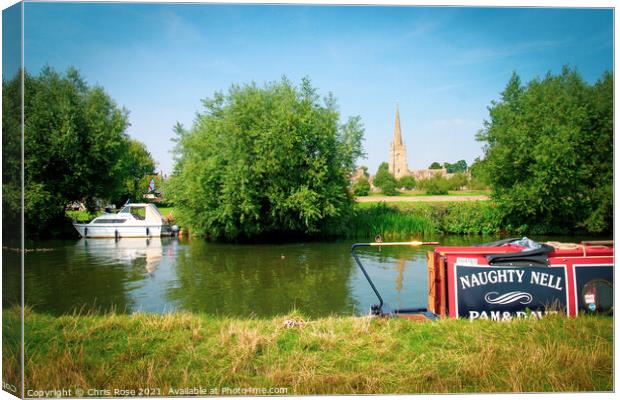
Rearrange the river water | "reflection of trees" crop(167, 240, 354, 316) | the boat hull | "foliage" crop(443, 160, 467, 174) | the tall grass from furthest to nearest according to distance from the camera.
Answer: the boat hull, the tall grass, "reflection of trees" crop(167, 240, 354, 316), the river water, "foliage" crop(443, 160, 467, 174)

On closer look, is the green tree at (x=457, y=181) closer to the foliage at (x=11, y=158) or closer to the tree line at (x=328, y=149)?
the tree line at (x=328, y=149)

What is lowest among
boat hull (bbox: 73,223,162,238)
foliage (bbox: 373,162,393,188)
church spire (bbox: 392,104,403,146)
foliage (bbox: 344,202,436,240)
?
boat hull (bbox: 73,223,162,238)

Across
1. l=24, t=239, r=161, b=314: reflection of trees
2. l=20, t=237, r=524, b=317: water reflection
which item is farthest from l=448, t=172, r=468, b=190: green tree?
l=24, t=239, r=161, b=314: reflection of trees

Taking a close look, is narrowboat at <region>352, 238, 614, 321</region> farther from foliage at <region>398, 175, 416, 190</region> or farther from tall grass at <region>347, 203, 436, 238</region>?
tall grass at <region>347, 203, 436, 238</region>

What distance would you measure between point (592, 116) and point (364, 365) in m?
3.19

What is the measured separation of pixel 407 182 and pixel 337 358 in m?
4.38

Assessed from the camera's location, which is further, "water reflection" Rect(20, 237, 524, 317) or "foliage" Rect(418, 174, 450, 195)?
"foliage" Rect(418, 174, 450, 195)

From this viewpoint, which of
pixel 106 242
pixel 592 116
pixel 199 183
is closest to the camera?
pixel 592 116

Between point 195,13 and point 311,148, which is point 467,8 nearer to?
point 195,13

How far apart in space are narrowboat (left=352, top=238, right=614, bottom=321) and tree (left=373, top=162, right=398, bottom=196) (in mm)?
3081

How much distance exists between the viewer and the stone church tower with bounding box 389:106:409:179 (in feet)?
18.9

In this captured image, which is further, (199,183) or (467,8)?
(199,183)

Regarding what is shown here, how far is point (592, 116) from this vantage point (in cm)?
429

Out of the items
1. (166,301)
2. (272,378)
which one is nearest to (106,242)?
(166,301)
